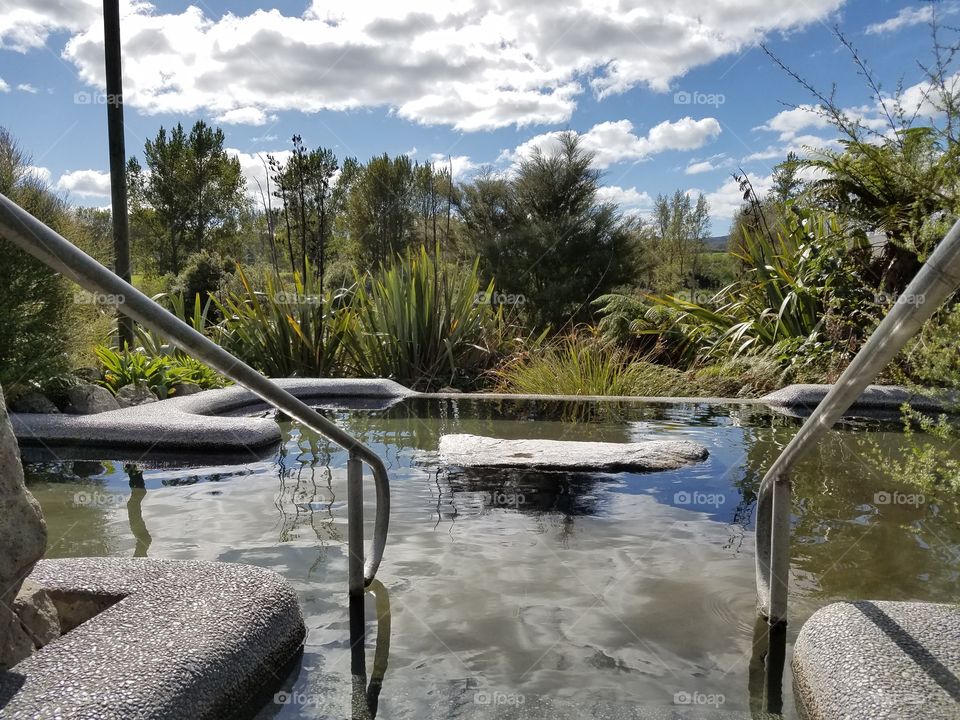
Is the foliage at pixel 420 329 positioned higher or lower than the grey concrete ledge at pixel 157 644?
higher

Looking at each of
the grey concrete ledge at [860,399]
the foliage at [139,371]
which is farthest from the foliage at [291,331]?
the grey concrete ledge at [860,399]

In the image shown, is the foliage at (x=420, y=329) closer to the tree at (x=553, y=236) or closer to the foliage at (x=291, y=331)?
the foliage at (x=291, y=331)

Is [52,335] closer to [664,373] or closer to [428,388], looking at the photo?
[428,388]

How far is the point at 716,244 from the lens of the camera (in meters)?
32.2

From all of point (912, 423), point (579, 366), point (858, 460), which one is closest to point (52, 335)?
point (579, 366)

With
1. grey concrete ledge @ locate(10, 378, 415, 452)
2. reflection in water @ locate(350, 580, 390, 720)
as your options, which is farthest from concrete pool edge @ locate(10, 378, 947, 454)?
reflection in water @ locate(350, 580, 390, 720)

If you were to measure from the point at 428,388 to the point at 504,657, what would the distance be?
7.01 meters

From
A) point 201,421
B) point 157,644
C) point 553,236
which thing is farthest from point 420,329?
point 553,236

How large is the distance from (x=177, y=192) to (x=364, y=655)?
115 ft

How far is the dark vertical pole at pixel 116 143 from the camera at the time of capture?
9.23m

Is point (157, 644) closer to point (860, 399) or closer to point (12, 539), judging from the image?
point (12, 539)

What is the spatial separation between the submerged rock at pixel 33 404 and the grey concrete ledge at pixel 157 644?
4.54m

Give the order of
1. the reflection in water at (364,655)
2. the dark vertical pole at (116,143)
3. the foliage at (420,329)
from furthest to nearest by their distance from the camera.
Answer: the foliage at (420,329)
the dark vertical pole at (116,143)
the reflection in water at (364,655)

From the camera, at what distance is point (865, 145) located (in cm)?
812
